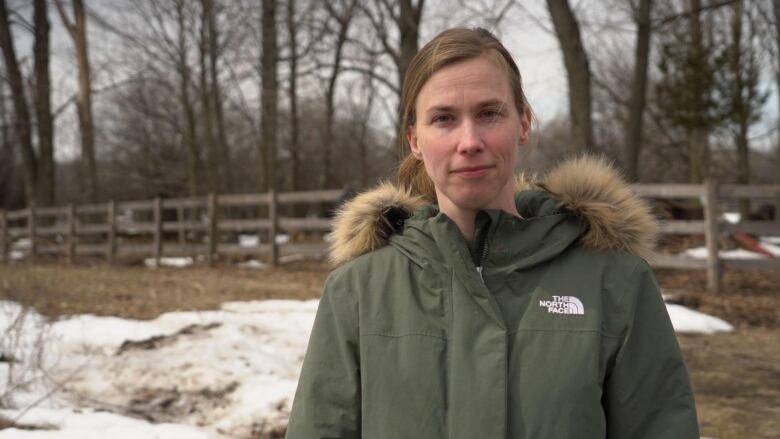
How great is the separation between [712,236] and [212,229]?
9783 millimetres

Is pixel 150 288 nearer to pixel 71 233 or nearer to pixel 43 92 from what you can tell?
pixel 71 233

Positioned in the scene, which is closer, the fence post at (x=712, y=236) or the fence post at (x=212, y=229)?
the fence post at (x=712, y=236)

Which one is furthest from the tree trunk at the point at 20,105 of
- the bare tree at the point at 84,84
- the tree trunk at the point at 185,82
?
the tree trunk at the point at 185,82

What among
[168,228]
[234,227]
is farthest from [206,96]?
[234,227]

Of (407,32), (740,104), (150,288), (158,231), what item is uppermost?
(407,32)

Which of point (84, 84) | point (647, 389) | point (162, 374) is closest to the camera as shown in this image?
point (647, 389)

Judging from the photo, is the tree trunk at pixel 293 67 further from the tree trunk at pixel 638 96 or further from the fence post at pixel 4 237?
the fence post at pixel 4 237

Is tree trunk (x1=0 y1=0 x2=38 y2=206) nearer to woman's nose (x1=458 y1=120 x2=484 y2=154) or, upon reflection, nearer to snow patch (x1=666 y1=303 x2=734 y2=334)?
snow patch (x1=666 y1=303 x2=734 y2=334)

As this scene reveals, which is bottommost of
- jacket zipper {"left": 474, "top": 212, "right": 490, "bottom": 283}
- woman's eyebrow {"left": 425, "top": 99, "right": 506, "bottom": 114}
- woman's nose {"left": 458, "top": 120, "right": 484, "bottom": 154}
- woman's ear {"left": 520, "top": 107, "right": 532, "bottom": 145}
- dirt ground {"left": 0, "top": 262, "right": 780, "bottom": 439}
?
dirt ground {"left": 0, "top": 262, "right": 780, "bottom": 439}

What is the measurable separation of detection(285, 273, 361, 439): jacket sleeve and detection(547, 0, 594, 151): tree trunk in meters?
8.57

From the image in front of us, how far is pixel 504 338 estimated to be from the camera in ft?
4.66

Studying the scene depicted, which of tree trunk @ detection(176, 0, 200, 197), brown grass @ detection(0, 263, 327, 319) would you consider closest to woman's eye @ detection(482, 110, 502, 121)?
brown grass @ detection(0, 263, 327, 319)

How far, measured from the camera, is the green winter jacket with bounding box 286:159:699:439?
4.58ft

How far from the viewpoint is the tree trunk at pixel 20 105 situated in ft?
62.2
